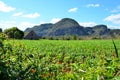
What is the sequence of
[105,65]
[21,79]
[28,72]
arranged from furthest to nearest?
[28,72]
[21,79]
[105,65]

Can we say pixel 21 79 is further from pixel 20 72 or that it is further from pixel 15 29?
pixel 15 29

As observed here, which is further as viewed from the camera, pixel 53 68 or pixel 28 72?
pixel 53 68

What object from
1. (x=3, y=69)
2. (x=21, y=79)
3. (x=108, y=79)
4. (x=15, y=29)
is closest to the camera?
(x=108, y=79)

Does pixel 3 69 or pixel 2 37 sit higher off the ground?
pixel 2 37

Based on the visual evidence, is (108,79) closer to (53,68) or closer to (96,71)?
(96,71)

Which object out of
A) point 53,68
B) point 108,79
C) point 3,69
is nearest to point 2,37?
point 3,69

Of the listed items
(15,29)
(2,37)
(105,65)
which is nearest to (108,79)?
(105,65)

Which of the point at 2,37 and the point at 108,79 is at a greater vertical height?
the point at 2,37

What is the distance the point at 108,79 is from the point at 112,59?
25.1 inches

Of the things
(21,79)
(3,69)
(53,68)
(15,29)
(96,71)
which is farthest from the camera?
(15,29)

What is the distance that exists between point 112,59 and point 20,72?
1063mm

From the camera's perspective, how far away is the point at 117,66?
2.79m

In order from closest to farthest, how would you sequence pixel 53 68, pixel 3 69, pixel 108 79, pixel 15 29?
pixel 108 79 < pixel 3 69 < pixel 53 68 < pixel 15 29

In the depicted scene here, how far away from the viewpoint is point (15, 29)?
9925 centimetres
